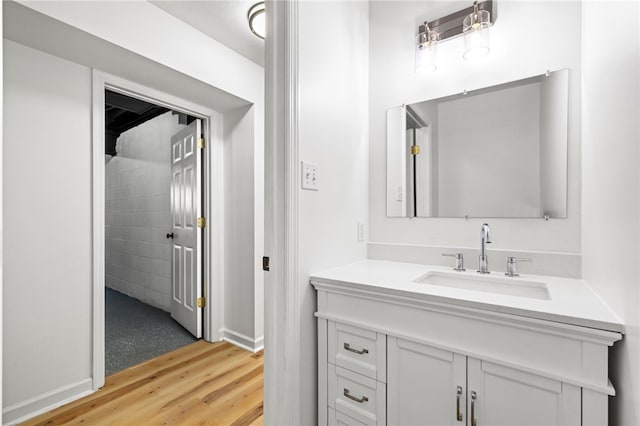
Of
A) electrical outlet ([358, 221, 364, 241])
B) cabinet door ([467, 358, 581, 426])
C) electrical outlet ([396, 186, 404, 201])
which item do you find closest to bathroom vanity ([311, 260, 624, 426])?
cabinet door ([467, 358, 581, 426])

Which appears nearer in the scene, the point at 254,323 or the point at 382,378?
the point at 382,378

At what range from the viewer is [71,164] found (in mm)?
1889

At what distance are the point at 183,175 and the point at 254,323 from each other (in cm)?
152

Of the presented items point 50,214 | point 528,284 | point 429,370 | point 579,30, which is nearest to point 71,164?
point 50,214

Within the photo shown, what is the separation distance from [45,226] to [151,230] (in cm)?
199

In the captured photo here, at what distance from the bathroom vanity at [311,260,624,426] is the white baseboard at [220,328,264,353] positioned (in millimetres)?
1303

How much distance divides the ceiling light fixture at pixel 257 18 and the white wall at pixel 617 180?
164cm

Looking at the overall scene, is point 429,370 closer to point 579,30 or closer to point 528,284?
point 528,284

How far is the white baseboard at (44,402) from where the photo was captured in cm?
167

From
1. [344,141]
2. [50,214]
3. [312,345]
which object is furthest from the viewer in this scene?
[50,214]

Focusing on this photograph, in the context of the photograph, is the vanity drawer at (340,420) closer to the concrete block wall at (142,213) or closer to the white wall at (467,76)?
the white wall at (467,76)

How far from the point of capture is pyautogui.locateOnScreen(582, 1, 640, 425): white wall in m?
0.75

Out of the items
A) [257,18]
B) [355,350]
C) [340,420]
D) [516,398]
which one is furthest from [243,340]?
[257,18]

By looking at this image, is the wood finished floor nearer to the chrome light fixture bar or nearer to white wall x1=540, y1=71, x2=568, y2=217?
white wall x1=540, y1=71, x2=568, y2=217
